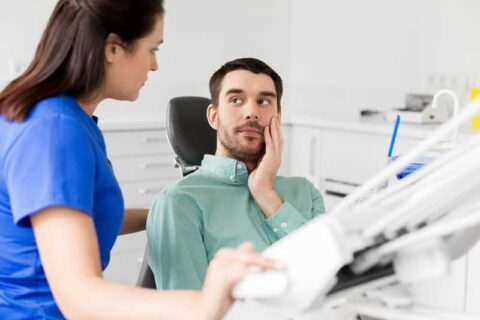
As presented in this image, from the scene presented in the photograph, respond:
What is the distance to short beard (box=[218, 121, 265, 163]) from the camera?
5.99 ft

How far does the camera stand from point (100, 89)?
1.15 metres

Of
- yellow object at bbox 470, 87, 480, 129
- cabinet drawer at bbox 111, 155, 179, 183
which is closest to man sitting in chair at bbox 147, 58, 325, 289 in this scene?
yellow object at bbox 470, 87, 480, 129

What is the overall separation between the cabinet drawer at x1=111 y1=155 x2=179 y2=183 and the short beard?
1.86m

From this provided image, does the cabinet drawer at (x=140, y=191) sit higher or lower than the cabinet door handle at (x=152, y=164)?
lower

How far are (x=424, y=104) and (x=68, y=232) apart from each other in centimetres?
303

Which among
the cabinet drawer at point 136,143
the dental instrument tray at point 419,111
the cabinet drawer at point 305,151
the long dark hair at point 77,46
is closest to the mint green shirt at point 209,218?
the long dark hair at point 77,46

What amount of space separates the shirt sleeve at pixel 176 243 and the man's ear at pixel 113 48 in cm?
50

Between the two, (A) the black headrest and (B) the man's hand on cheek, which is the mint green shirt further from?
(A) the black headrest

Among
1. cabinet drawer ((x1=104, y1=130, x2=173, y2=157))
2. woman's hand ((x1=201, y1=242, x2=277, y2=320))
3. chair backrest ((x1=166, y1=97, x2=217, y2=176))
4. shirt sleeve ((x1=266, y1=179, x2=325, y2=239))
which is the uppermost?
woman's hand ((x1=201, y1=242, x2=277, y2=320))

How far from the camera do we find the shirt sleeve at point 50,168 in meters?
0.98

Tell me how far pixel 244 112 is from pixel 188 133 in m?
0.49

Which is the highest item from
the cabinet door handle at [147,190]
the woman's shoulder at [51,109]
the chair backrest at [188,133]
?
the woman's shoulder at [51,109]

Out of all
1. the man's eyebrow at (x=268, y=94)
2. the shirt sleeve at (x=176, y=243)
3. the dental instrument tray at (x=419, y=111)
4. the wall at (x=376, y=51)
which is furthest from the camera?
the wall at (x=376, y=51)

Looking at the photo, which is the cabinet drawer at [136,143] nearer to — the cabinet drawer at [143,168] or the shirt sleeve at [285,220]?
the cabinet drawer at [143,168]
